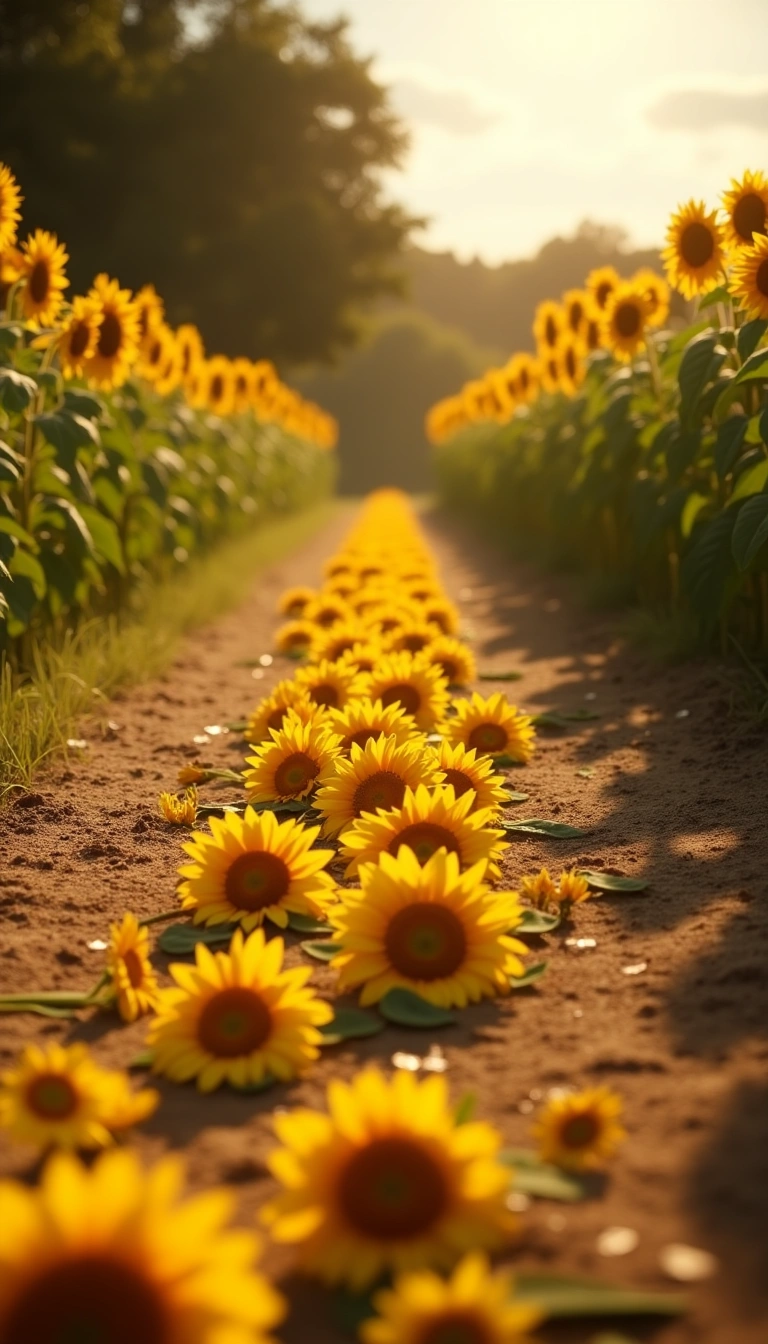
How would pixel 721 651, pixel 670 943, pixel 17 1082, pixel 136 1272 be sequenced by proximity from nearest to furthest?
pixel 136 1272 < pixel 17 1082 < pixel 670 943 < pixel 721 651

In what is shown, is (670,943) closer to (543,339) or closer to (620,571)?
(620,571)

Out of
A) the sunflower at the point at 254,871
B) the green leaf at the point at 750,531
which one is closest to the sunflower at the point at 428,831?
the sunflower at the point at 254,871

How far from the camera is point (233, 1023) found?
6.92ft

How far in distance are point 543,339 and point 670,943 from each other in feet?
25.2

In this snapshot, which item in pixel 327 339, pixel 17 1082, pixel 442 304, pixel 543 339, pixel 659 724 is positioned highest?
pixel 442 304

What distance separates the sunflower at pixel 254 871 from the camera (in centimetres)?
272

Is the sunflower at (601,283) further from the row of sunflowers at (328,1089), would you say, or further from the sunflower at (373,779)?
the sunflower at (373,779)

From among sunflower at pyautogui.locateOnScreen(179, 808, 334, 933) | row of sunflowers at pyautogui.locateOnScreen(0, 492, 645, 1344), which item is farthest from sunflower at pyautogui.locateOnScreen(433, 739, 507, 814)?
sunflower at pyautogui.locateOnScreen(179, 808, 334, 933)

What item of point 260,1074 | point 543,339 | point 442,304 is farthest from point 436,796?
point 442,304

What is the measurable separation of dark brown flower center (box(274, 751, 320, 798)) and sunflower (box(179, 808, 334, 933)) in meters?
0.75

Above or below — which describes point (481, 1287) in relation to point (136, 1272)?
below

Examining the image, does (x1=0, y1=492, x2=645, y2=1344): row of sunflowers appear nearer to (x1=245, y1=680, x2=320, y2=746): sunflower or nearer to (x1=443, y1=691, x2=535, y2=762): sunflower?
(x1=245, y1=680, x2=320, y2=746): sunflower

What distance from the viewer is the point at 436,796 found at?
2.77 meters

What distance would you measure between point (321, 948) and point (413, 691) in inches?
68.3
